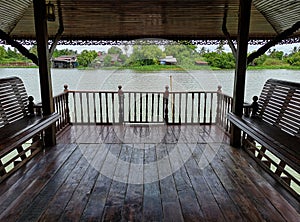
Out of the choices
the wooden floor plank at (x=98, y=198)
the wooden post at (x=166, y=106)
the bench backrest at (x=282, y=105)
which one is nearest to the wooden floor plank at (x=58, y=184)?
the wooden floor plank at (x=98, y=198)

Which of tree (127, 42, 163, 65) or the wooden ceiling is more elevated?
the wooden ceiling

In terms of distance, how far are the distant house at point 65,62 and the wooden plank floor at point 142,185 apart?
2.04 metres

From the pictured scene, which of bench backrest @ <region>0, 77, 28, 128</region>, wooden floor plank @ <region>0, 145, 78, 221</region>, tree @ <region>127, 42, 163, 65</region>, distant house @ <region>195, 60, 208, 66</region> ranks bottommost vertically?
wooden floor plank @ <region>0, 145, 78, 221</region>

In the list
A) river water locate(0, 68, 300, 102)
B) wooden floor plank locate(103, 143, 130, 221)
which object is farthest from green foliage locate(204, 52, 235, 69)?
wooden floor plank locate(103, 143, 130, 221)

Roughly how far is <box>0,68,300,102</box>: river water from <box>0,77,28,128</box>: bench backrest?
95 cm

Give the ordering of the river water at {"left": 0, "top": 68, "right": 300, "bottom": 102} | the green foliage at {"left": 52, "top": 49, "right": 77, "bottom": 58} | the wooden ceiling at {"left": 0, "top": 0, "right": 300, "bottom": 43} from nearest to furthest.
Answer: the wooden ceiling at {"left": 0, "top": 0, "right": 300, "bottom": 43} < the river water at {"left": 0, "top": 68, "right": 300, "bottom": 102} < the green foliage at {"left": 52, "top": 49, "right": 77, "bottom": 58}

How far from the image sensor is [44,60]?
3.85 meters

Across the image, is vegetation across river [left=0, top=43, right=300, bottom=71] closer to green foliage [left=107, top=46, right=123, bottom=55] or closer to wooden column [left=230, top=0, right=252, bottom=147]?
green foliage [left=107, top=46, right=123, bottom=55]

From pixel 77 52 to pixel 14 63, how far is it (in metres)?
1.59

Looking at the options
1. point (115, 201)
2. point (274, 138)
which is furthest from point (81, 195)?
point (274, 138)

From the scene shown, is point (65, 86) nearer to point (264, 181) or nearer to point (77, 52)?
point (77, 52)

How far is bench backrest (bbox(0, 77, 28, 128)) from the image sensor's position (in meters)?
3.46

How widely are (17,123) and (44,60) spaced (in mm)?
1113

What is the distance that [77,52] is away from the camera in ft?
19.1
